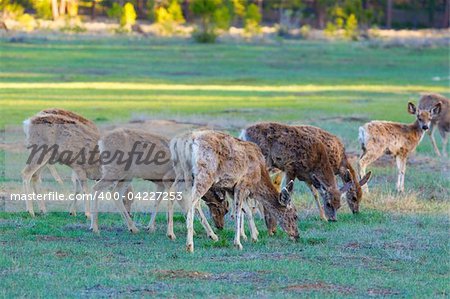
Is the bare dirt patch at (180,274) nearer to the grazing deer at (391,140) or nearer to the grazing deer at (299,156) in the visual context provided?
the grazing deer at (299,156)

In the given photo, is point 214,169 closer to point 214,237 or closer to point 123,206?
point 214,237

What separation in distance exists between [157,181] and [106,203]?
2212 millimetres

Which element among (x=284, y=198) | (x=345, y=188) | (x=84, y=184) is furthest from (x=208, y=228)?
(x=345, y=188)

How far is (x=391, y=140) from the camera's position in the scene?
19.0m

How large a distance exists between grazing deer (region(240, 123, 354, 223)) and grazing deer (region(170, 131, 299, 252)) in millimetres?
1720

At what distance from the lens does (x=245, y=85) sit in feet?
141

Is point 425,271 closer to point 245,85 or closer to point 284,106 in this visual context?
point 284,106

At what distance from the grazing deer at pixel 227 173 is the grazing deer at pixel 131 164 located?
829 millimetres

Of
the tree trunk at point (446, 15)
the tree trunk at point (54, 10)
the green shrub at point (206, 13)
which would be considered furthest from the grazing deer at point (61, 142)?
the tree trunk at point (446, 15)

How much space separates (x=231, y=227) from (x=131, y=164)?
1783 mm

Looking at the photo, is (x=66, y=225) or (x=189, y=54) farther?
(x=189, y=54)

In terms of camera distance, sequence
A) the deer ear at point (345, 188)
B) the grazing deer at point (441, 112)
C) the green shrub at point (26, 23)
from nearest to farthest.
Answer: the deer ear at point (345, 188)
the grazing deer at point (441, 112)
the green shrub at point (26, 23)

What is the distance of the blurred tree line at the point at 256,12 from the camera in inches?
3113

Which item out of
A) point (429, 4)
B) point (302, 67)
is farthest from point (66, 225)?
point (429, 4)
